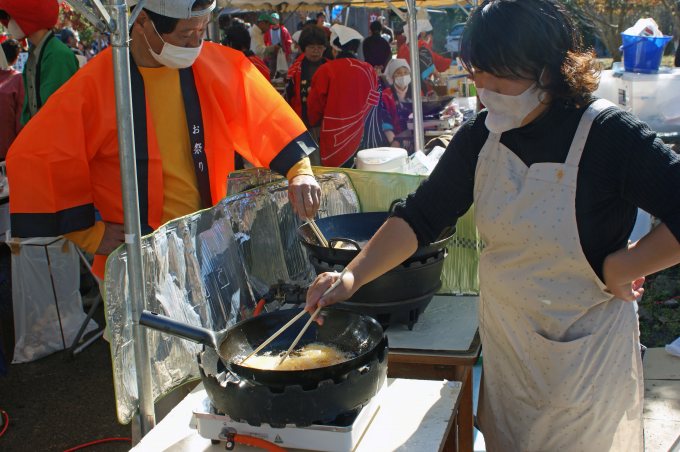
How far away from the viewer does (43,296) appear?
4.12 meters

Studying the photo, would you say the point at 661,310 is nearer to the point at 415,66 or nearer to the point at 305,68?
the point at 415,66

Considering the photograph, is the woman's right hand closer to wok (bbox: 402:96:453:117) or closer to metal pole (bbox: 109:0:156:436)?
metal pole (bbox: 109:0:156:436)

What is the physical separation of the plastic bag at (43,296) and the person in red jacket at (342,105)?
2.40m

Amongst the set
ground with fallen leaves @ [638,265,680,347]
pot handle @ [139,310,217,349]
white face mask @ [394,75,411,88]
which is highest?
pot handle @ [139,310,217,349]

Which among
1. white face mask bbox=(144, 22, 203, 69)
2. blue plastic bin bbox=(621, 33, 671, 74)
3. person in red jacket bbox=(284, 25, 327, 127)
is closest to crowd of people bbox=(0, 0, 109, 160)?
person in red jacket bbox=(284, 25, 327, 127)

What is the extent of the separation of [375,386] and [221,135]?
1232 mm

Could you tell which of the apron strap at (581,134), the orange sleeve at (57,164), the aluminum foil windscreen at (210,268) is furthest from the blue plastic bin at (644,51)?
the orange sleeve at (57,164)

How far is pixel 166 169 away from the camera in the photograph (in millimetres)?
2311

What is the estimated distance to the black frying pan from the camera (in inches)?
55.4

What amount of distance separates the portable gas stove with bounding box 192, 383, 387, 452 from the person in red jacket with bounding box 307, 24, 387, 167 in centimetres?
448

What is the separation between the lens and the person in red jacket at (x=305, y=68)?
20.7 feet

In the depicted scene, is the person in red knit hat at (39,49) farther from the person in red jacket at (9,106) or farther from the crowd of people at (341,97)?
the crowd of people at (341,97)

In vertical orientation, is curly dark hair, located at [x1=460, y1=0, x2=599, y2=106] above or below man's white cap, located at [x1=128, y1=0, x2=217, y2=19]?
below

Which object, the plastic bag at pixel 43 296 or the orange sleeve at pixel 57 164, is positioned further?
the plastic bag at pixel 43 296
